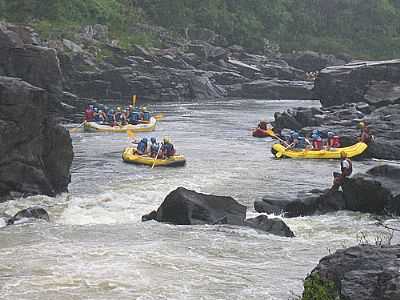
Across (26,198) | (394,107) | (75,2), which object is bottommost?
(26,198)

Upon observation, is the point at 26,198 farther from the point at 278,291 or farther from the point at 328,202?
the point at 278,291

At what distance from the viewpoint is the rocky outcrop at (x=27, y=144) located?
72.9 ft

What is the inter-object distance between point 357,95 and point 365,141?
22690 mm

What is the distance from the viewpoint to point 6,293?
12.3 meters

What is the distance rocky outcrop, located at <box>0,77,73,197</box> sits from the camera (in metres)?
22.2

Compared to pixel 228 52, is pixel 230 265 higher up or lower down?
lower down

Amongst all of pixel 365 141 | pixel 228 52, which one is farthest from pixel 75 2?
pixel 365 141

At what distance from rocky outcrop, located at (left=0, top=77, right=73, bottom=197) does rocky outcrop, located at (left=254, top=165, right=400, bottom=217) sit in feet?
24.9

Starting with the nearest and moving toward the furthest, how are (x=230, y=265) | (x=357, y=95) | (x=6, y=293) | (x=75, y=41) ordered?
(x=6, y=293)
(x=230, y=265)
(x=357, y=95)
(x=75, y=41)

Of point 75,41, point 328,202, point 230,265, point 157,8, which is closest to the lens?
point 230,265

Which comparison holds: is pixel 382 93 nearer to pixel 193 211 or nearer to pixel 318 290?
pixel 193 211

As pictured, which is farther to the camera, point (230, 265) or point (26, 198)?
point (26, 198)

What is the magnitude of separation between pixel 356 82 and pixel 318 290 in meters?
49.5

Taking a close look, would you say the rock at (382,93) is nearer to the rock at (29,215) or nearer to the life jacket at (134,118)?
the life jacket at (134,118)
